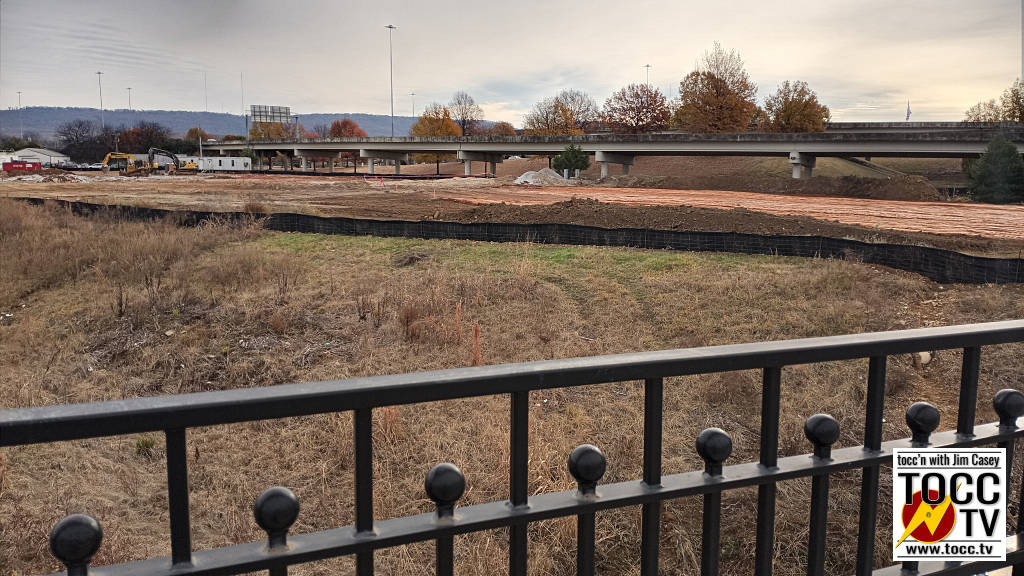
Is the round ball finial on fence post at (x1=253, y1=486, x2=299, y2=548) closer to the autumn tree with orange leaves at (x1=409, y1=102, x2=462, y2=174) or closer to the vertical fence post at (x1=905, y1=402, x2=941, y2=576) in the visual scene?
the vertical fence post at (x1=905, y1=402, x2=941, y2=576)

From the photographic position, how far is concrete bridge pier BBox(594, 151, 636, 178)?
2914 inches

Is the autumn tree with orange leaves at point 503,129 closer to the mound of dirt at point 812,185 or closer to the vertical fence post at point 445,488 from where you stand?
the mound of dirt at point 812,185

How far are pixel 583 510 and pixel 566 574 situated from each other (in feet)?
14.6

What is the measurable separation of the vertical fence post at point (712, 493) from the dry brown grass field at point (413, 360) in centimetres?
366

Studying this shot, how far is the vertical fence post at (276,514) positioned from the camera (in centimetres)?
142

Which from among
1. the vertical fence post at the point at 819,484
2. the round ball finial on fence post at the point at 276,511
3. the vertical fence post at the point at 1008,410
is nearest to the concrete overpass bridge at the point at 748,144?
the vertical fence post at the point at 1008,410

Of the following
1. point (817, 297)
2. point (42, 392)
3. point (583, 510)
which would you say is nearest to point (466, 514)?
point (583, 510)

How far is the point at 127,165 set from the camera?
92.1 m

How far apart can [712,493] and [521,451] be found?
0.59 meters

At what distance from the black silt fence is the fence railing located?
46.0ft

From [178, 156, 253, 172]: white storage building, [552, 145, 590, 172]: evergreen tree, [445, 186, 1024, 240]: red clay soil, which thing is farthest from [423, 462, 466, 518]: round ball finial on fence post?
[178, 156, 253, 172]: white storage building

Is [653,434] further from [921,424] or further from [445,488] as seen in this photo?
[921,424]

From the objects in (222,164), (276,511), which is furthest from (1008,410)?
(222,164)

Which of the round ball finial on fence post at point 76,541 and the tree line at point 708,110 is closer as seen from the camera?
the round ball finial on fence post at point 76,541
